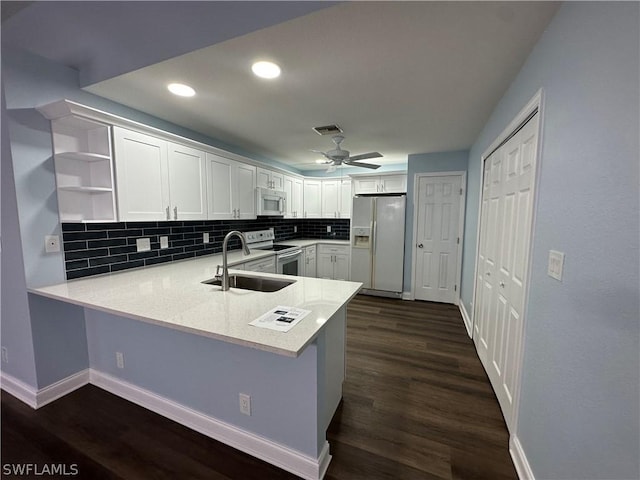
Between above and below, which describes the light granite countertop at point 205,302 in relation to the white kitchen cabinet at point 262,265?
above

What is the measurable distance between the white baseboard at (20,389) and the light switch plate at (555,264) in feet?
11.1

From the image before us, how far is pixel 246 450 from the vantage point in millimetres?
1587

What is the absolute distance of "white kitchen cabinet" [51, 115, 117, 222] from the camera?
6.36 feet

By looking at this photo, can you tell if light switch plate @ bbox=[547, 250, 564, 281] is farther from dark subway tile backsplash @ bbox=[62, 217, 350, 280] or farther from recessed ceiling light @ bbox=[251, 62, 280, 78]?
dark subway tile backsplash @ bbox=[62, 217, 350, 280]

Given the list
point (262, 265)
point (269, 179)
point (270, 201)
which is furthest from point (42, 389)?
point (269, 179)

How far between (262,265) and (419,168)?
2.86m

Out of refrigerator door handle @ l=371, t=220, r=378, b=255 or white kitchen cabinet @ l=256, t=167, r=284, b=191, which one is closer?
white kitchen cabinet @ l=256, t=167, r=284, b=191

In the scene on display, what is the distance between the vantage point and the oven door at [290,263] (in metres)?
3.89

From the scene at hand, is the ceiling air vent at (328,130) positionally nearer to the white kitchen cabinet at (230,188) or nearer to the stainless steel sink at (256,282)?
the white kitchen cabinet at (230,188)

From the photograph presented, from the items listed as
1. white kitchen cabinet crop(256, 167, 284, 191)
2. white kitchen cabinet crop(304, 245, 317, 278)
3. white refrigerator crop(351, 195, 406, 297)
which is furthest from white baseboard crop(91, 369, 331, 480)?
white refrigerator crop(351, 195, 406, 297)

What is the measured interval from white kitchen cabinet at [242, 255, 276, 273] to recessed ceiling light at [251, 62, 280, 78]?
2004 mm

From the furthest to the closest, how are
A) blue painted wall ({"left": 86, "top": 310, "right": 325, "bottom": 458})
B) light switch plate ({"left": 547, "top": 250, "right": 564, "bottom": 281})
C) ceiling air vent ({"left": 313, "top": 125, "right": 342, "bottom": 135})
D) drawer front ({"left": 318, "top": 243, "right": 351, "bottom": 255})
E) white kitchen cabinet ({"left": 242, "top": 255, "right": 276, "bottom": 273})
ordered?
1. drawer front ({"left": 318, "top": 243, "right": 351, "bottom": 255})
2. white kitchen cabinet ({"left": 242, "top": 255, "right": 276, "bottom": 273})
3. ceiling air vent ({"left": 313, "top": 125, "right": 342, "bottom": 135})
4. blue painted wall ({"left": 86, "top": 310, "right": 325, "bottom": 458})
5. light switch plate ({"left": 547, "top": 250, "right": 564, "bottom": 281})

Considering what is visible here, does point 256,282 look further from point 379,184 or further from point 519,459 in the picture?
point 379,184

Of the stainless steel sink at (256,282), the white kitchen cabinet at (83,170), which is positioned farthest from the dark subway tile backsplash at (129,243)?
the stainless steel sink at (256,282)
